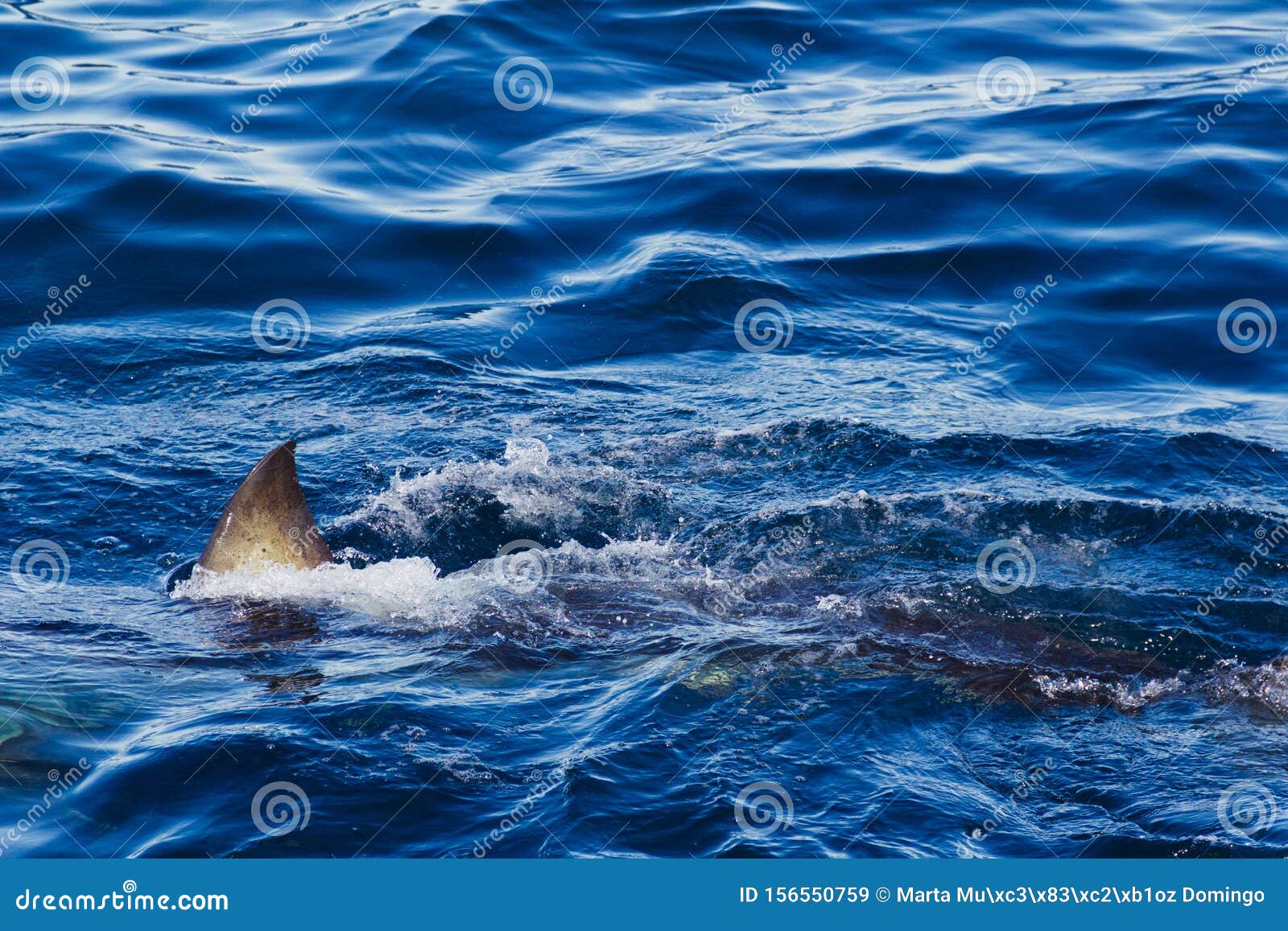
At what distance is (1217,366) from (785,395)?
11.8 feet

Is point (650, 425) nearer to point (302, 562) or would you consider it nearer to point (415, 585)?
point (415, 585)

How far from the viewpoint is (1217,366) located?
11047 mm

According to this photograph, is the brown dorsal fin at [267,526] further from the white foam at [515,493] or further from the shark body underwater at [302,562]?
the white foam at [515,493]

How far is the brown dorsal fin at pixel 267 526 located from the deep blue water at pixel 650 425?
14 centimetres

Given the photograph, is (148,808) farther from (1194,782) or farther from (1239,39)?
(1239,39)

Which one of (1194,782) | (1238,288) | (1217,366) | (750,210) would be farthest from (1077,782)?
(750,210)

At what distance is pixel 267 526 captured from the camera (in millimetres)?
7117

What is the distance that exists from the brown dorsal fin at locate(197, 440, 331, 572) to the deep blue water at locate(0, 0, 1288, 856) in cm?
14

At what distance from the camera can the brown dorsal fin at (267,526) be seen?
6.94 metres

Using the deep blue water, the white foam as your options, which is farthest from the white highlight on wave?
the white foam

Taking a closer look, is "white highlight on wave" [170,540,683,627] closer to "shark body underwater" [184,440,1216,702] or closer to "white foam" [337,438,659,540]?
"shark body underwater" [184,440,1216,702]

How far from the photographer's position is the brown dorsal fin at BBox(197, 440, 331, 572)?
6.94 m

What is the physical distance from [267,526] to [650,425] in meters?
3.28

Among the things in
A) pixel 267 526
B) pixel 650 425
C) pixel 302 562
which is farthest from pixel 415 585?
pixel 650 425
